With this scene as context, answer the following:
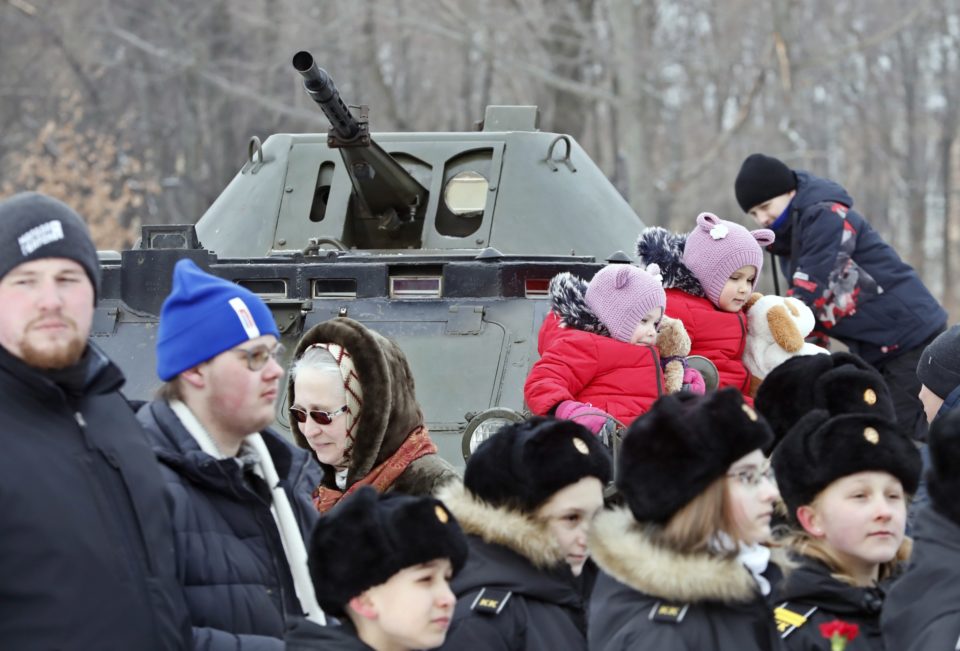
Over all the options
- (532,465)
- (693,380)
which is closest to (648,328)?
(693,380)

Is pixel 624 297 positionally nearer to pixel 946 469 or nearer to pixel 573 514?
pixel 573 514

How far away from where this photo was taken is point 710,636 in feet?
13.9

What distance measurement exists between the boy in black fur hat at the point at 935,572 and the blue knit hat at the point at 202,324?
1.72 metres

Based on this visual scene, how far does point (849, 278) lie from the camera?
29.2 feet

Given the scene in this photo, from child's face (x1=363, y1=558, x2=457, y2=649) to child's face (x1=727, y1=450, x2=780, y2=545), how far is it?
751 mm

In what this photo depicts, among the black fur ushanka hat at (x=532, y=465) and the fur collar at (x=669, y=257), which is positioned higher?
the fur collar at (x=669, y=257)

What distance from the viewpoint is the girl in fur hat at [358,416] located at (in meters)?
6.07

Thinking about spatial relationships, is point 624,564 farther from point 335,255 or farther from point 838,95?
point 838,95

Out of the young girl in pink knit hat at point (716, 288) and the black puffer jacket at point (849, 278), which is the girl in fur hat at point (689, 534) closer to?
the young girl in pink knit hat at point (716, 288)

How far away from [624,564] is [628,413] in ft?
7.38

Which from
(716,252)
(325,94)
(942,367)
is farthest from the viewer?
(325,94)

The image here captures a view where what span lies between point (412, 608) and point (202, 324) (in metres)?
0.92

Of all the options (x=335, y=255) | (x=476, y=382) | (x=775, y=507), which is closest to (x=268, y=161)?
(x=335, y=255)

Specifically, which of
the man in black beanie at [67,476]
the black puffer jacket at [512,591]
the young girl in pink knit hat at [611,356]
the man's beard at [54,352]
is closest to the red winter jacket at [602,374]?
the young girl in pink knit hat at [611,356]
